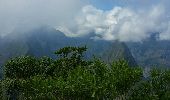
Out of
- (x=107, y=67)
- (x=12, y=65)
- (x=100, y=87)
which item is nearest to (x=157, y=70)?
(x=107, y=67)

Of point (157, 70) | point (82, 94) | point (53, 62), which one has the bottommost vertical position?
point (82, 94)

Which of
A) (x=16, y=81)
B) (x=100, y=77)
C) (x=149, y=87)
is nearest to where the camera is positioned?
(x=100, y=77)

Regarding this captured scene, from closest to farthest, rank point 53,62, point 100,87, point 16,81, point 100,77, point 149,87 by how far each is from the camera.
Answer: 1. point 100,87
2. point 100,77
3. point 149,87
4. point 16,81
5. point 53,62

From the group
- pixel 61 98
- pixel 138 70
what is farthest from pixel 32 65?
pixel 138 70

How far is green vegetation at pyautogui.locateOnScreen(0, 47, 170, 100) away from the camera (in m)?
131

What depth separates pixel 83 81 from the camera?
427ft

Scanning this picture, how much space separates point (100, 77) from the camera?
136000 mm

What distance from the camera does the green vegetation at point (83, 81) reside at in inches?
5143

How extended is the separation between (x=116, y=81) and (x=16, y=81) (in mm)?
49693

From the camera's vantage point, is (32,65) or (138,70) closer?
(138,70)

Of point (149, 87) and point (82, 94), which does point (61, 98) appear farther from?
point (149, 87)

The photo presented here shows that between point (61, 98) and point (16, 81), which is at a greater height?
point (16, 81)

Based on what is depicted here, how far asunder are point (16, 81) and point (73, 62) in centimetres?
2420

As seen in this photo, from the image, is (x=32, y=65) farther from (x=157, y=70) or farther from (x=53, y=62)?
(x=157, y=70)
